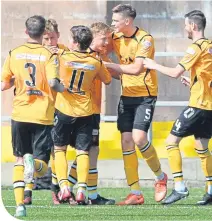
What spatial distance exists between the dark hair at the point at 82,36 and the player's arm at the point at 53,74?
2.97 feet

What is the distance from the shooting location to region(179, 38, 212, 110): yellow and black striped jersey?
1405 cm

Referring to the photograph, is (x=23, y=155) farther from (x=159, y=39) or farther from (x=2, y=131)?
(x=159, y=39)

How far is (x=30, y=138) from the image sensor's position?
13188 millimetres

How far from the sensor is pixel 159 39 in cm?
1909

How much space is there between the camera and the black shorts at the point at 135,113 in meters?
14.6

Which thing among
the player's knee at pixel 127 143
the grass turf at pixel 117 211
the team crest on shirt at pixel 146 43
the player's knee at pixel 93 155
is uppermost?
the team crest on shirt at pixel 146 43

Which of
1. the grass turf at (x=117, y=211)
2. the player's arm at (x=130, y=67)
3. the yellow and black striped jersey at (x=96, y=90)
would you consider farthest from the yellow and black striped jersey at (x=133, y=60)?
the grass turf at (x=117, y=211)

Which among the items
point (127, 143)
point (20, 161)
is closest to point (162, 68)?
point (127, 143)

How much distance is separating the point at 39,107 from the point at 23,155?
0.53 metres

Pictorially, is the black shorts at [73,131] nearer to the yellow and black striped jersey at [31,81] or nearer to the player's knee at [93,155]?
the player's knee at [93,155]

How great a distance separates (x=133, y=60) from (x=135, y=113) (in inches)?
24.4

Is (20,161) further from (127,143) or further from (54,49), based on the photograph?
(127,143)

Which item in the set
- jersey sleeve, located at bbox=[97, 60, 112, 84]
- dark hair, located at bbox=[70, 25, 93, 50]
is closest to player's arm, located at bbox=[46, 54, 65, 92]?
dark hair, located at bbox=[70, 25, 93, 50]

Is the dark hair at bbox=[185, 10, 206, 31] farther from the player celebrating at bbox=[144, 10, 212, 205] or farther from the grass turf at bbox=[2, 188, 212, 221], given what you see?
the grass turf at bbox=[2, 188, 212, 221]
